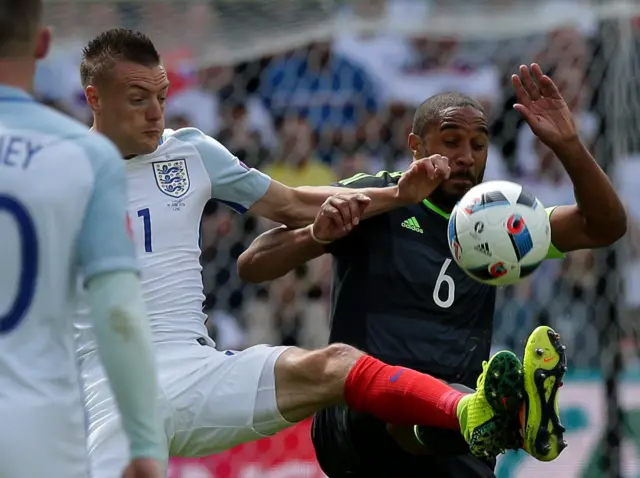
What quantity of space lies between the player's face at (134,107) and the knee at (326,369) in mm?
991

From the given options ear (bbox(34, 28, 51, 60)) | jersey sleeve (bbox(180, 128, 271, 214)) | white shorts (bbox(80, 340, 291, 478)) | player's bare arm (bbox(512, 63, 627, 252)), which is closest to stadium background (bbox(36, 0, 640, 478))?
player's bare arm (bbox(512, 63, 627, 252))

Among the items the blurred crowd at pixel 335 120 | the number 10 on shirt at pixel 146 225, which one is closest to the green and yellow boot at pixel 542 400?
the number 10 on shirt at pixel 146 225

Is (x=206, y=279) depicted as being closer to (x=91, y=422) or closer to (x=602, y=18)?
(x=602, y=18)

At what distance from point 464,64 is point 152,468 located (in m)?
5.92

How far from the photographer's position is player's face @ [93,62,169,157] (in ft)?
15.5

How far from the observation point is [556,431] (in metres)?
4.16

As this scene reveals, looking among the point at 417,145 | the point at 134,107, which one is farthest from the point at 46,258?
the point at 417,145

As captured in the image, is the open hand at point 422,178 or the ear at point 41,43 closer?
the ear at point 41,43

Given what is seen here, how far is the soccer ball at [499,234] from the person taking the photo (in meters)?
4.34

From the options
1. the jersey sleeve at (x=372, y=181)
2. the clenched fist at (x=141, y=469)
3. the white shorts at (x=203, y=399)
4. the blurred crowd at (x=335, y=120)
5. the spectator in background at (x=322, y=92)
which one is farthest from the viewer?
the spectator in background at (x=322, y=92)

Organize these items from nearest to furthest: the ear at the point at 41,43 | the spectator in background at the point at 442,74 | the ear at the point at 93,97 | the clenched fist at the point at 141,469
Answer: the clenched fist at the point at 141,469, the ear at the point at 41,43, the ear at the point at 93,97, the spectator in background at the point at 442,74

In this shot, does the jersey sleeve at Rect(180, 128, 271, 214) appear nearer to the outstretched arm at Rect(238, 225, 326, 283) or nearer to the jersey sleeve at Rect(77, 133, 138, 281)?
the outstretched arm at Rect(238, 225, 326, 283)

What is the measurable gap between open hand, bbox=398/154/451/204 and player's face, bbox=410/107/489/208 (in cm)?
20

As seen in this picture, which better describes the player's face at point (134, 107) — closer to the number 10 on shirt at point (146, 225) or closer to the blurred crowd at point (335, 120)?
the number 10 on shirt at point (146, 225)
